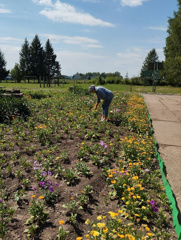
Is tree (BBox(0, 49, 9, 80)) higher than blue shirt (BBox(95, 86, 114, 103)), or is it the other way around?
tree (BBox(0, 49, 9, 80))

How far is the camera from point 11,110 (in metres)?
6.68

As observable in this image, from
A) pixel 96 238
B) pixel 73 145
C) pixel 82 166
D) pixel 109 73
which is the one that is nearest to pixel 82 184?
pixel 82 166

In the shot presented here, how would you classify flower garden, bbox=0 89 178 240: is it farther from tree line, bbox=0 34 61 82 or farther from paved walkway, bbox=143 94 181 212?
tree line, bbox=0 34 61 82

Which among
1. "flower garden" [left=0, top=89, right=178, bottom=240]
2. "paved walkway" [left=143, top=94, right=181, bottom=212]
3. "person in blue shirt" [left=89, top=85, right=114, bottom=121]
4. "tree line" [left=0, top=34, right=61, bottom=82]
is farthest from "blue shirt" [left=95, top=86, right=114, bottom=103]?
"tree line" [left=0, top=34, right=61, bottom=82]

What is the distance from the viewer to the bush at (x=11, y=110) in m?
6.45

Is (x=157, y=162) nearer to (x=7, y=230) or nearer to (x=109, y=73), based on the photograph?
(x=7, y=230)

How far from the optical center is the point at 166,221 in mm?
2500

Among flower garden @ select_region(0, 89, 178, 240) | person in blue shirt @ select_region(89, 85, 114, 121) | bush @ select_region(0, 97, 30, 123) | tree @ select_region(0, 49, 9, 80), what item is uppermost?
tree @ select_region(0, 49, 9, 80)

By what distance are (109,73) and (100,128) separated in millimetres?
43862

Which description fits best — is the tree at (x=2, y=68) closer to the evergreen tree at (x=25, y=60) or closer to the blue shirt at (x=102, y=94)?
the evergreen tree at (x=25, y=60)

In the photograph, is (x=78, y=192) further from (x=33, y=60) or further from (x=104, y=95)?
(x=33, y=60)

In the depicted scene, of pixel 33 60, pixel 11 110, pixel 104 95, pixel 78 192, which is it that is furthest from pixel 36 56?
pixel 78 192

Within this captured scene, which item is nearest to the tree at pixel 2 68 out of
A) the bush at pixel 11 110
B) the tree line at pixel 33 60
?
the tree line at pixel 33 60

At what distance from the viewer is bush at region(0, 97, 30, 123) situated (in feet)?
21.2
